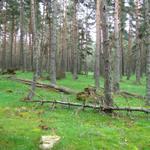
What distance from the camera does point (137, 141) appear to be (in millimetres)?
12891

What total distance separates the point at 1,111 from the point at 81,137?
4978 mm

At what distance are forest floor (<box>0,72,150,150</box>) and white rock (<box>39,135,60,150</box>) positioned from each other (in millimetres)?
178

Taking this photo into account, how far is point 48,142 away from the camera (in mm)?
11984

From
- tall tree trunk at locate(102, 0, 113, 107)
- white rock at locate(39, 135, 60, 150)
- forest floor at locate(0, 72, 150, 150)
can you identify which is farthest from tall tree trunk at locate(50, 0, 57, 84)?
white rock at locate(39, 135, 60, 150)

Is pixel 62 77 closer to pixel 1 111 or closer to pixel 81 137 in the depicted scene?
pixel 1 111

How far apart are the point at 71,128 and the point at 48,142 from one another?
1898mm

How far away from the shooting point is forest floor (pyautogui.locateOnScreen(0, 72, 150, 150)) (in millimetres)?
12281

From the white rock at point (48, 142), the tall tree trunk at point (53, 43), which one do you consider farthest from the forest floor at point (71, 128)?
the tall tree trunk at point (53, 43)

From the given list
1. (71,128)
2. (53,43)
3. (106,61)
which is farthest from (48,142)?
(53,43)

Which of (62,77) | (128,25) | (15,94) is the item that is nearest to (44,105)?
(15,94)

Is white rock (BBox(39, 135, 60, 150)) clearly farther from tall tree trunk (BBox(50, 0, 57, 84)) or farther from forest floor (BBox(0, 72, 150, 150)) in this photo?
tall tree trunk (BBox(50, 0, 57, 84))

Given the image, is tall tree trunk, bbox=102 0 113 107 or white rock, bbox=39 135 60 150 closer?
white rock, bbox=39 135 60 150

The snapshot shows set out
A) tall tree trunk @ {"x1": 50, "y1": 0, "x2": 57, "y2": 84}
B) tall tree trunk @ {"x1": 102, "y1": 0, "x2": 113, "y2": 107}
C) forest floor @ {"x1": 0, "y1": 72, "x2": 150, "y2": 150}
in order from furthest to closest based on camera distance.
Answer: tall tree trunk @ {"x1": 50, "y1": 0, "x2": 57, "y2": 84}, tall tree trunk @ {"x1": 102, "y1": 0, "x2": 113, "y2": 107}, forest floor @ {"x1": 0, "y1": 72, "x2": 150, "y2": 150}

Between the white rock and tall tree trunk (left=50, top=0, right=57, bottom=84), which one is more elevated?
tall tree trunk (left=50, top=0, right=57, bottom=84)
